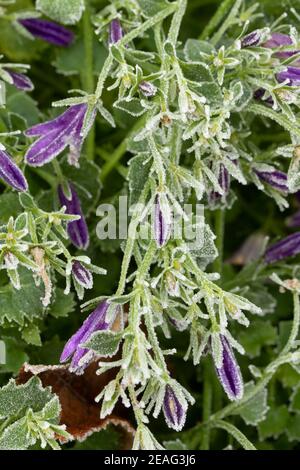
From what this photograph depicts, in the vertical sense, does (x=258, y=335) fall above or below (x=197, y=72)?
below

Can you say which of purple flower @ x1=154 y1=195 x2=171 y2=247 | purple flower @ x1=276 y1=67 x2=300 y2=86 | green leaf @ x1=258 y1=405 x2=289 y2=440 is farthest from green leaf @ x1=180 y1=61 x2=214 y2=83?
green leaf @ x1=258 y1=405 x2=289 y2=440

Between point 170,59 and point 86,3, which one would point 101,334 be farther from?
point 86,3

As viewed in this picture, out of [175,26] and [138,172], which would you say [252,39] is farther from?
[138,172]

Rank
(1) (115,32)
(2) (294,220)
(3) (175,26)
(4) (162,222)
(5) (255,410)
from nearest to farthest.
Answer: (4) (162,222)
(3) (175,26)
(1) (115,32)
(5) (255,410)
(2) (294,220)

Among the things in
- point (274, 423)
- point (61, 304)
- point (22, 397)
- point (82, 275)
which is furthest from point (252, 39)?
point (274, 423)

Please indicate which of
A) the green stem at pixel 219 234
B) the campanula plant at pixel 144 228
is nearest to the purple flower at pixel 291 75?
the campanula plant at pixel 144 228
